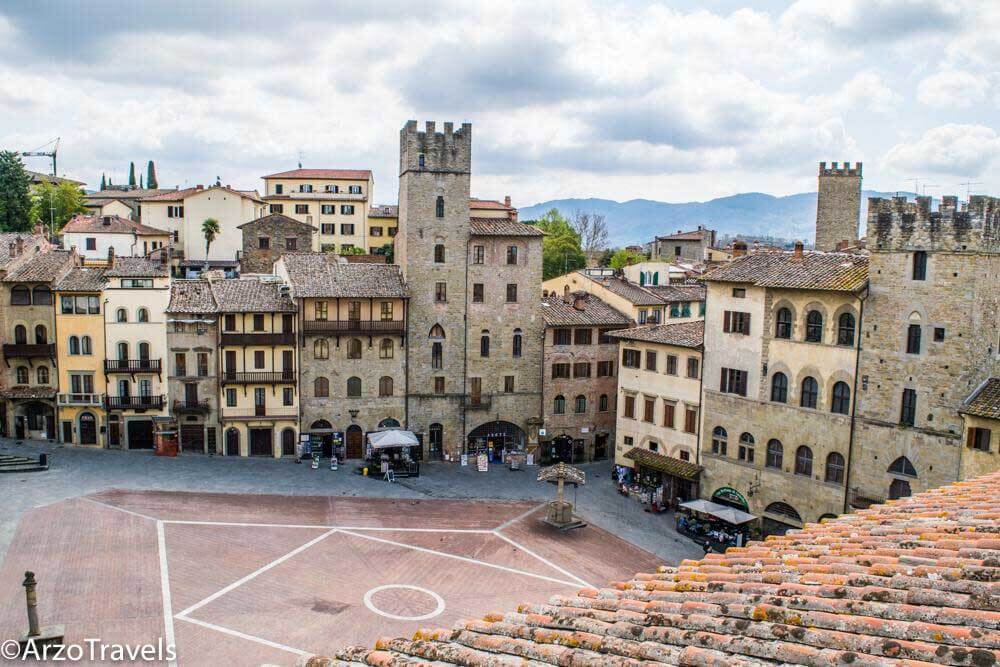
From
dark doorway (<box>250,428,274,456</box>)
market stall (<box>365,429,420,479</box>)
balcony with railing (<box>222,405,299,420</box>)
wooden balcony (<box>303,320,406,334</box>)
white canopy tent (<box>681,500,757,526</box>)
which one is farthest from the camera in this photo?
dark doorway (<box>250,428,274,456</box>)

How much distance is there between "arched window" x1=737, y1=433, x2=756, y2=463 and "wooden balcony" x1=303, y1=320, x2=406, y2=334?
952 inches

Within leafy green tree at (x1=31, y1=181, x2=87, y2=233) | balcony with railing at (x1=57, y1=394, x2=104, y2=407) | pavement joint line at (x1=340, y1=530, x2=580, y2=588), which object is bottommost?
pavement joint line at (x1=340, y1=530, x2=580, y2=588)

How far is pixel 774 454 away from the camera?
4353cm

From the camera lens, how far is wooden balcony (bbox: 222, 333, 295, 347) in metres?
53.7

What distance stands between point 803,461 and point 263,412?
34.7 m

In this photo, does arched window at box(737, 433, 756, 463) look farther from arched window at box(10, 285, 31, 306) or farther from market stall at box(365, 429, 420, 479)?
arched window at box(10, 285, 31, 306)

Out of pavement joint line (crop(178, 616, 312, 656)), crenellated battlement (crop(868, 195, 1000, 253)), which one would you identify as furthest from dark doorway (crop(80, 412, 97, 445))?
crenellated battlement (crop(868, 195, 1000, 253))

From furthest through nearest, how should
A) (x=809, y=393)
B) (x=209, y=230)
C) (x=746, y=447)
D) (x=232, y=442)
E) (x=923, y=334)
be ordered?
(x=209, y=230) → (x=232, y=442) → (x=746, y=447) → (x=809, y=393) → (x=923, y=334)

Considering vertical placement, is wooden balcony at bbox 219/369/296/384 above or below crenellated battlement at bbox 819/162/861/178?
below

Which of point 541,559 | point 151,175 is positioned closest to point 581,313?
point 541,559

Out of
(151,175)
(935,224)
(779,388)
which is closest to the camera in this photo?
(935,224)

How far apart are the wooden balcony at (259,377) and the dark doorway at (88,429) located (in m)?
9.01

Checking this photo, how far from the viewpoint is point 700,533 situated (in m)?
44.8

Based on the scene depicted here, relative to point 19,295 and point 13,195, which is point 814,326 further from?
point 13,195
